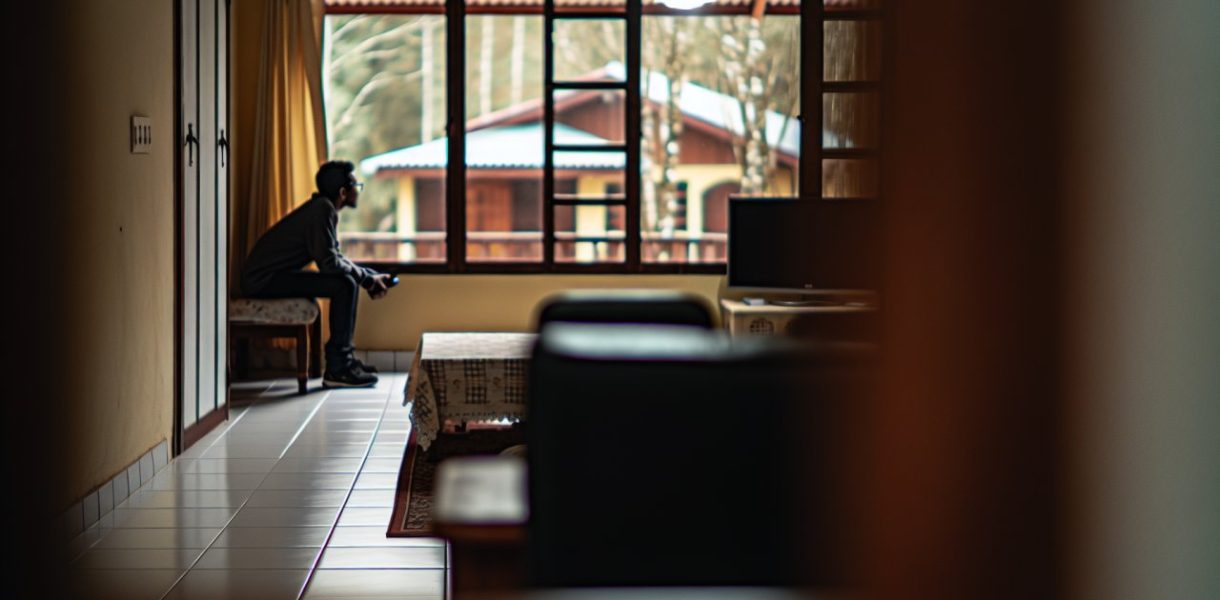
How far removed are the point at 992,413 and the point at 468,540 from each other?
110 cm

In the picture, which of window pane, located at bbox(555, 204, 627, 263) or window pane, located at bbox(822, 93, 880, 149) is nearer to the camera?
window pane, located at bbox(822, 93, 880, 149)

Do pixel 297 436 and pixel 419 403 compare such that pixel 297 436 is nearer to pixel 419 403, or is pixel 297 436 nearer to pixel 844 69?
pixel 419 403

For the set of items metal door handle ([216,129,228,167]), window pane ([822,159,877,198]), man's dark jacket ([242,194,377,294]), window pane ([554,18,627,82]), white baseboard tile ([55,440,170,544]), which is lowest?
white baseboard tile ([55,440,170,544])

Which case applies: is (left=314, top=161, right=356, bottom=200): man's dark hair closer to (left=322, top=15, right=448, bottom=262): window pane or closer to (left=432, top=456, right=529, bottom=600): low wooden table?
(left=322, top=15, right=448, bottom=262): window pane

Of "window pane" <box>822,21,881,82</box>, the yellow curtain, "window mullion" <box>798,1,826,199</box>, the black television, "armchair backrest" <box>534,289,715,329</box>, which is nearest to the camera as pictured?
"armchair backrest" <box>534,289,715,329</box>

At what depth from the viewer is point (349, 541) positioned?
145 inches

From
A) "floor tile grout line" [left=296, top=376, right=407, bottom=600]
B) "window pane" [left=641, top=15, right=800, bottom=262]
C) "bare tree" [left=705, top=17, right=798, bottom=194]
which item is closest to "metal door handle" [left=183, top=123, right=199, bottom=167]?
"floor tile grout line" [left=296, top=376, right=407, bottom=600]

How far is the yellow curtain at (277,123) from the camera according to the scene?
7340 mm

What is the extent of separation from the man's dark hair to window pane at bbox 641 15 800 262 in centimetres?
177

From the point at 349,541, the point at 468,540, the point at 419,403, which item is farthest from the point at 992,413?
the point at 419,403

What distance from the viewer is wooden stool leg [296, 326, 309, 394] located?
661 centimetres

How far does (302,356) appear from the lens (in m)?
6.61

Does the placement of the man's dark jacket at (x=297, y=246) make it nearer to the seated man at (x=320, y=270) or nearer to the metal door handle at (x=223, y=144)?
the seated man at (x=320, y=270)

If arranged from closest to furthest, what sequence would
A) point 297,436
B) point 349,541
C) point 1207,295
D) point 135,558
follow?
point 1207,295
point 135,558
point 349,541
point 297,436
